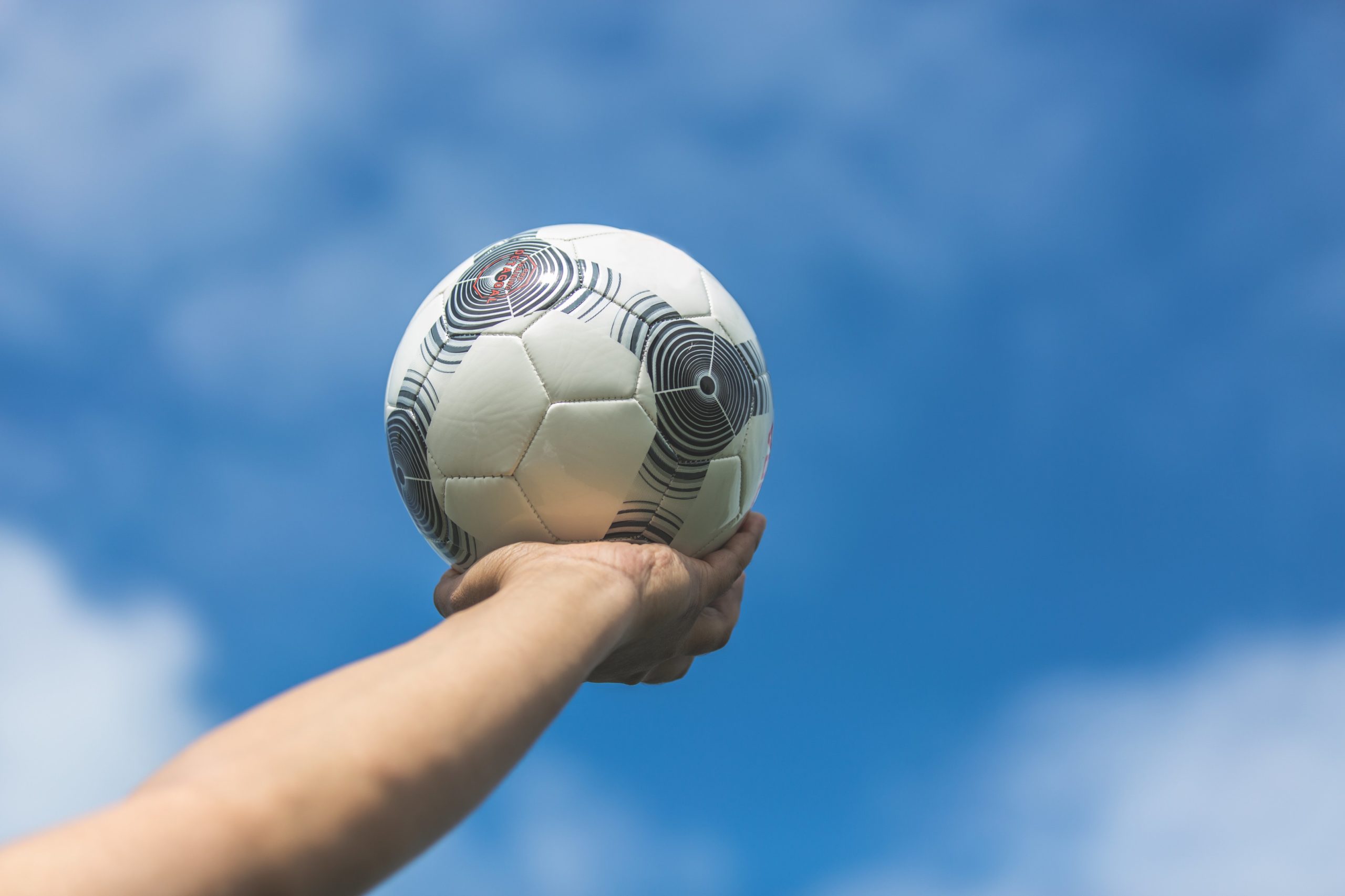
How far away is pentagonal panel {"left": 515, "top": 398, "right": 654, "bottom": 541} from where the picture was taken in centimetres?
393

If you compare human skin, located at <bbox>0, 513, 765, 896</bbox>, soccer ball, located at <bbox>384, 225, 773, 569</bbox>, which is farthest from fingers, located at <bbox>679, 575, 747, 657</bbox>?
human skin, located at <bbox>0, 513, 765, 896</bbox>

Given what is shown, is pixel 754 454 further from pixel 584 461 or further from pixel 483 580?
pixel 483 580

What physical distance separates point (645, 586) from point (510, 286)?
1687mm

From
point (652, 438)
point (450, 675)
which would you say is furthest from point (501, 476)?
point (450, 675)

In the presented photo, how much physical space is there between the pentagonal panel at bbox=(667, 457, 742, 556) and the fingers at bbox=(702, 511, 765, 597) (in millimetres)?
148

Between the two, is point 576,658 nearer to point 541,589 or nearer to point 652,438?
point 541,589

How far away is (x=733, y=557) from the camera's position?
15.4 ft

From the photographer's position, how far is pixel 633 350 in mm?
4016

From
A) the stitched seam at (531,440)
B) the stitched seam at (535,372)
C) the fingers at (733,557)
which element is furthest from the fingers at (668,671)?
the stitched seam at (535,372)

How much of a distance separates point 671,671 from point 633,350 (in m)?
2.03

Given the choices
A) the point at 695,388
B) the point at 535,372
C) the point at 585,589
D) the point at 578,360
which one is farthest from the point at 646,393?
the point at 585,589

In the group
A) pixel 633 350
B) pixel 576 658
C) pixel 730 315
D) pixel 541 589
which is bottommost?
pixel 576 658

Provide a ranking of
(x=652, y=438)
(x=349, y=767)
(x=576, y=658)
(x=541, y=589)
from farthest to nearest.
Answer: (x=652, y=438), (x=541, y=589), (x=576, y=658), (x=349, y=767)

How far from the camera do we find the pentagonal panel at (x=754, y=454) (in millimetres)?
4457
